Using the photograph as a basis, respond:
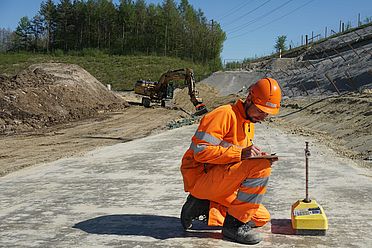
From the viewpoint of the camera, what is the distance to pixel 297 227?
446 cm

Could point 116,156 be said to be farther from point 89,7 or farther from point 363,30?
point 89,7

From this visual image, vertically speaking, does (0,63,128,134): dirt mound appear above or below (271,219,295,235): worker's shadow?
above

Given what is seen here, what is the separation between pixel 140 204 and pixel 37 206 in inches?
48.1

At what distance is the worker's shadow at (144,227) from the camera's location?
180 inches

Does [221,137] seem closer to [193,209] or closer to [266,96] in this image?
[266,96]

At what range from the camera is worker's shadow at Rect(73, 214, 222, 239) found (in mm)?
4562

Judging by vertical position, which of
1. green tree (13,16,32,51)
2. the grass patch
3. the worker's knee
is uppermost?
green tree (13,16,32,51)

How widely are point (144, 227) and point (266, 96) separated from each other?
180cm

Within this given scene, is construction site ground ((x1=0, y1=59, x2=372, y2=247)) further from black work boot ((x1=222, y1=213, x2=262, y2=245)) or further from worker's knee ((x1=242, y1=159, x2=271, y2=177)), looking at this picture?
worker's knee ((x1=242, y1=159, x2=271, y2=177))

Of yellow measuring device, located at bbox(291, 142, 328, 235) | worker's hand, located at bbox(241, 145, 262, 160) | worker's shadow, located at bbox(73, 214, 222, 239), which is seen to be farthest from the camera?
worker's shadow, located at bbox(73, 214, 222, 239)

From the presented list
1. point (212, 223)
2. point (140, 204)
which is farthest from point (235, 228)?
point (140, 204)

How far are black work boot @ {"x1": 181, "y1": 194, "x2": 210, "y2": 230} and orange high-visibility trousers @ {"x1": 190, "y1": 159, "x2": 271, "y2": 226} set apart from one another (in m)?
0.10

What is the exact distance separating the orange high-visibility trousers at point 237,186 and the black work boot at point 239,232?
61 mm

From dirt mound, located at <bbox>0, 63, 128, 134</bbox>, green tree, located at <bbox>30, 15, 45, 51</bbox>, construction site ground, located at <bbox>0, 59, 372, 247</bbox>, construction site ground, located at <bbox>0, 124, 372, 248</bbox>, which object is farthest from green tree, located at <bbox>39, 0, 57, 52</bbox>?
construction site ground, located at <bbox>0, 124, 372, 248</bbox>
